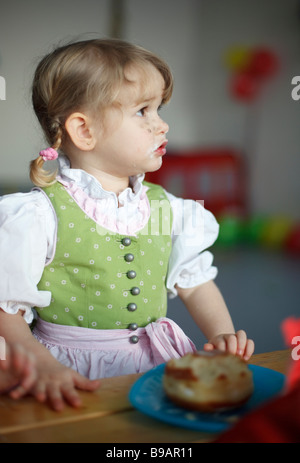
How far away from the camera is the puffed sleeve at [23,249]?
965mm

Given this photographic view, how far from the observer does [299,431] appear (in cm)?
53

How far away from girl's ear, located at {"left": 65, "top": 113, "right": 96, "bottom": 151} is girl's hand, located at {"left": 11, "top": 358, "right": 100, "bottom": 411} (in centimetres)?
48

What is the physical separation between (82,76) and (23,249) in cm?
34

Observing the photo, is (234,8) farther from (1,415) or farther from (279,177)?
(1,415)

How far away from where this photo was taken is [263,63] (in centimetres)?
462

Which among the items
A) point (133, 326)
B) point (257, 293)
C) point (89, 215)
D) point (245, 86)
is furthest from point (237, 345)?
point (245, 86)

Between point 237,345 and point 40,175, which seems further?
point 40,175

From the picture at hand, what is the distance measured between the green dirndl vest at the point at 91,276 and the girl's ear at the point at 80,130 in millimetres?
90

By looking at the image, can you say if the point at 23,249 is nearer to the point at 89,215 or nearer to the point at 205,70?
the point at 89,215

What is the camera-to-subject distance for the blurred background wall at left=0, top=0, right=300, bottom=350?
4.50 meters

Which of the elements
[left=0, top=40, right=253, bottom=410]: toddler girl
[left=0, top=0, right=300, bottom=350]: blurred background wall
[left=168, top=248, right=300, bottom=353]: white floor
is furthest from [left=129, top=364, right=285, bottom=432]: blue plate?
[left=0, top=0, right=300, bottom=350]: blurred background wall

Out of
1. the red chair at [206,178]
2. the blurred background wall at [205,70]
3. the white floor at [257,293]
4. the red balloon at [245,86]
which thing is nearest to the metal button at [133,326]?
the white floor at [257,293]

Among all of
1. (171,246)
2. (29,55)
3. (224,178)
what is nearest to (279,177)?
(224,178)

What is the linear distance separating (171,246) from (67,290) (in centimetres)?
24
